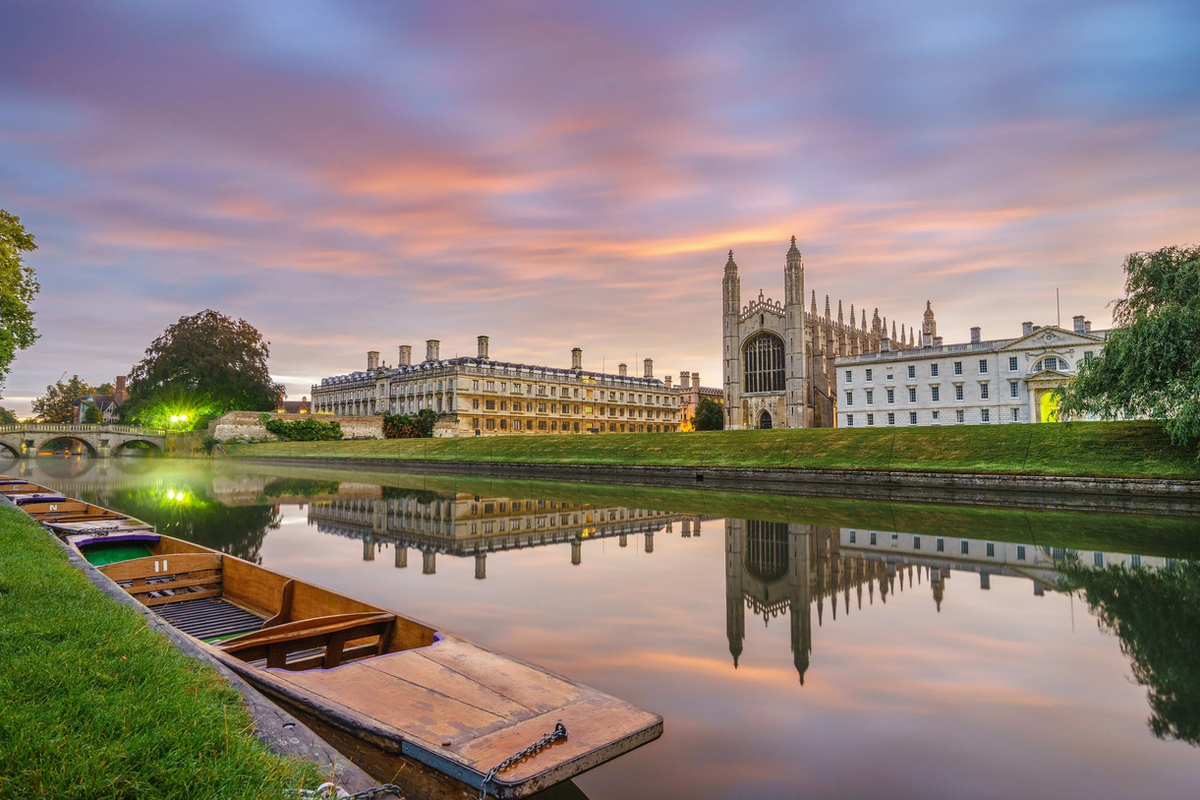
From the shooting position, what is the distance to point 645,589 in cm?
1053

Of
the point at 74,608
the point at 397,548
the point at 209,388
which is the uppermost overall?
the point at 209,388

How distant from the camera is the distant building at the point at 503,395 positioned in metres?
81.4

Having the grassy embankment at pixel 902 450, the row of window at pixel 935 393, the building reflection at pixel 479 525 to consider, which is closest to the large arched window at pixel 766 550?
the building reflection at pixel 479 525

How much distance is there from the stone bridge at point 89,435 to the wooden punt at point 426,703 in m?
80.4

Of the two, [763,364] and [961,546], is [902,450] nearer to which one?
[961,546]

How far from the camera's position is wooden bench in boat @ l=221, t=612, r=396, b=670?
5.52 metres

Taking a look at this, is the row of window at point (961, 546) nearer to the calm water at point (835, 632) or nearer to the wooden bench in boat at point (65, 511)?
the calm water at point (835, 632)

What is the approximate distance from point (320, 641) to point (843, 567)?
906 centimetres

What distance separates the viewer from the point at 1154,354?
23797 mm

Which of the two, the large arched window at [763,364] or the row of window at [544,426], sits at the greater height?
the large arched window at [763,364]

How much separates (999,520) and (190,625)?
1875 cm

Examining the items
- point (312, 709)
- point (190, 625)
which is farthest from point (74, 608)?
point (312, 709)

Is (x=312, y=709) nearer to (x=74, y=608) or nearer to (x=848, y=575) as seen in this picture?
(x=74, y=608)

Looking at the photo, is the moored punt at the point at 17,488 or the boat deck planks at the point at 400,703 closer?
the boat deck planks at the point at 400,703
